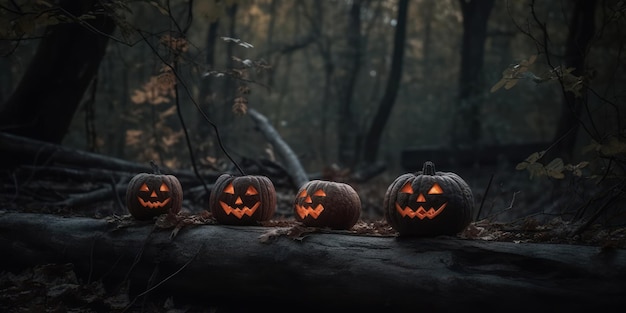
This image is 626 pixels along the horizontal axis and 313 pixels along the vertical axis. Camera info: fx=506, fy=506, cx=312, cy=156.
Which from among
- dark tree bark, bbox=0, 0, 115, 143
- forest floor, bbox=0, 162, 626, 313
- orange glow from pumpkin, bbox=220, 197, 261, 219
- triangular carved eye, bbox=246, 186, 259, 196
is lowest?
forest floor, bbox=0, 162, 626, 313

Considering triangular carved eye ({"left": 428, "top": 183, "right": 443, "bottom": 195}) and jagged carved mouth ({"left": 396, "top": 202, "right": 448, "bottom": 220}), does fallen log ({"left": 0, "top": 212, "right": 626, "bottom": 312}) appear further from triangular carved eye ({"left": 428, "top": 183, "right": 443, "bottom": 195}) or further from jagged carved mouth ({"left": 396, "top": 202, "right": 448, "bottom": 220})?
triangular carved eye ({"left": 428, "top": 183, "right": 443, "bottom": 195})

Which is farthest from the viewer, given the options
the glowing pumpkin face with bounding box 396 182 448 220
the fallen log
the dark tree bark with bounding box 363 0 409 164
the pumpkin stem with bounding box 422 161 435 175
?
the dark tree bark with bounding box 363 0 409 164

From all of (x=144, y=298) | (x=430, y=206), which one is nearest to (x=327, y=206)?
(x=430, y=206)

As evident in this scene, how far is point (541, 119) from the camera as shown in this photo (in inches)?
864

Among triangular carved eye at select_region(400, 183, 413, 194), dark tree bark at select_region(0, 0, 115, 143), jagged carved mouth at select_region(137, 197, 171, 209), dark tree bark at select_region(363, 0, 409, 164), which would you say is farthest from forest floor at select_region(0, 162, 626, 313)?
dark tree bark at select_region(363, 0, 409, 164)

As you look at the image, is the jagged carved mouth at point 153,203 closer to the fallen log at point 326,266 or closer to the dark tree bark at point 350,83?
the fallen log at point 326,266

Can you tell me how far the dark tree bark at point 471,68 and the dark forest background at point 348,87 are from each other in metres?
0.04

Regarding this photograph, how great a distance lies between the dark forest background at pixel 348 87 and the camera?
462 cm

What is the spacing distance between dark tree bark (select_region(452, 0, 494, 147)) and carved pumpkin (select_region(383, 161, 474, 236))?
10.2m

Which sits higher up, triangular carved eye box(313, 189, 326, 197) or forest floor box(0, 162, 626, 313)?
triangular carved eye box(313, 189, 326, 197)

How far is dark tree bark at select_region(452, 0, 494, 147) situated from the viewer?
44.7 feet

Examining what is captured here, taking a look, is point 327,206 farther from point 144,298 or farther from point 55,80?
point 55,80

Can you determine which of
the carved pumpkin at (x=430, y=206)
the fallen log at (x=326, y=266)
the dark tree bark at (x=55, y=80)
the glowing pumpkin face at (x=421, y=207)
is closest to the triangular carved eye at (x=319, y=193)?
the fallen log at (x=326, y=266)

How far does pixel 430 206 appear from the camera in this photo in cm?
359
